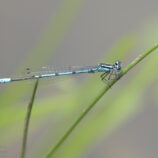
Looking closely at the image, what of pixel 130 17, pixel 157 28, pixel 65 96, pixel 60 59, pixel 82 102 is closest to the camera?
pixel 82 102

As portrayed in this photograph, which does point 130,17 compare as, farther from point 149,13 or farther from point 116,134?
point 116,134

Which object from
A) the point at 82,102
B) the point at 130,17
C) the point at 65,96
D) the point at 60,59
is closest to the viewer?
the point at 82,102

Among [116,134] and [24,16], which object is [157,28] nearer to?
[116,134]

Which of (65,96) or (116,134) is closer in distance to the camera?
(65,96)

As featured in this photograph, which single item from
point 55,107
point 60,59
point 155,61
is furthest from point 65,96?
point 60,59

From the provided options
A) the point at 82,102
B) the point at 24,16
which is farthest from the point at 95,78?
the point at 24,16

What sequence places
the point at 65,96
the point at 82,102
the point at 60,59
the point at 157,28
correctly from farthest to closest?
the point at 60,59
the point at 157,28
the point at 65,96
the point at 82,102

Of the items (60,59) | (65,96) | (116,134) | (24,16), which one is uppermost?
(24,16)

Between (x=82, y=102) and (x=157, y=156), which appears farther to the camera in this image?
(x=157, y=156)

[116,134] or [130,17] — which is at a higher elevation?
[130,17]
